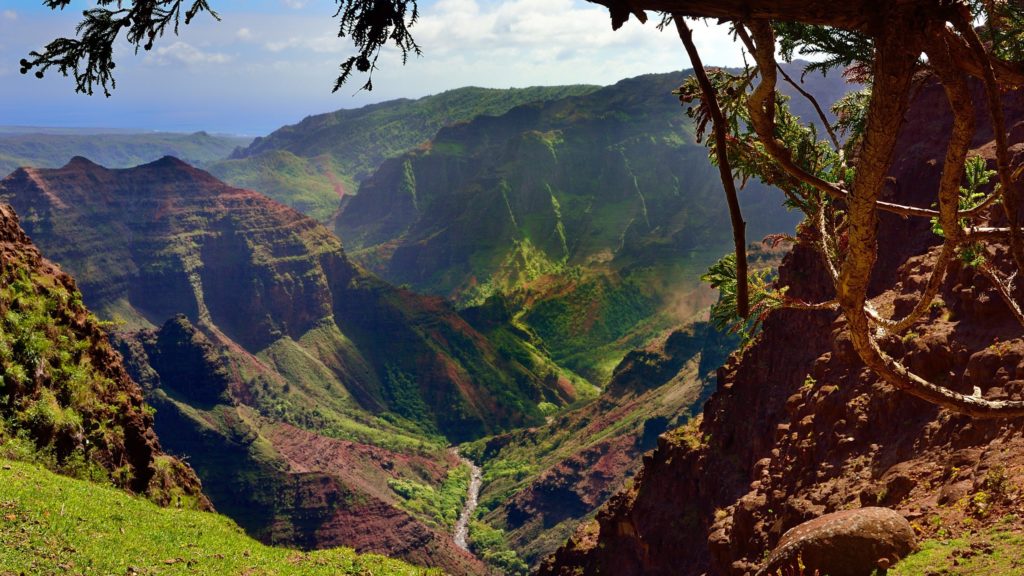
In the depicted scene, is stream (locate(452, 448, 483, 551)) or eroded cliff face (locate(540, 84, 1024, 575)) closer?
eroded cliff face (locate(540, 84, 1024, 575))

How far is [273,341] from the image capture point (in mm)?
181000

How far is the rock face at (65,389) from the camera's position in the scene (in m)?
27.2

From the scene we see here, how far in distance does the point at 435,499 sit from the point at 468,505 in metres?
6.39

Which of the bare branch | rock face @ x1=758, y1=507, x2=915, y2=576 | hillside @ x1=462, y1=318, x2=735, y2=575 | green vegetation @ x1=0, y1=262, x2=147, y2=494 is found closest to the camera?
the bare branch

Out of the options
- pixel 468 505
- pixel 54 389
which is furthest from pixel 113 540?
pixel 468 505

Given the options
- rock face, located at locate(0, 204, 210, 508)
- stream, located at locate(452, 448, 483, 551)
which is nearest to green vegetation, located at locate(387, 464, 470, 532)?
stream, located at locate(452, 448, 483, 551)

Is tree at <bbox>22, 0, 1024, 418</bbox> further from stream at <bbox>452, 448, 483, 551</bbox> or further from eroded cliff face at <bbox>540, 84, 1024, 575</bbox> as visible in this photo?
stream at <bbox>452, 448, 483, 551</bbox>

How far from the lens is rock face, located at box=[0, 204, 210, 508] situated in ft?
89.4

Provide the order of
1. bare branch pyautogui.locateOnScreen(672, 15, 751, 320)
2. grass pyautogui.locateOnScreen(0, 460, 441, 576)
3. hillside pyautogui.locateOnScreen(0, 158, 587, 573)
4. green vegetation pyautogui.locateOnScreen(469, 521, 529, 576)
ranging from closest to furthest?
bare branch pyautogui.locateOnScreen(672, 15, 751, 320), grass pyautogui.locateOnScreen(0, 460, 441, 576), green vegetation pyautogui.locateOnScreen(469, 521, 529, 576), hillside pyautogui.locateOnScreen(0, 158, 587, 573)

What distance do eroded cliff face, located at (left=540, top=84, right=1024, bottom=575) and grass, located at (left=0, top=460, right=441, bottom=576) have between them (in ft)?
48.6

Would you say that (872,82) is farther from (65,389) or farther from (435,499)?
(435,499)

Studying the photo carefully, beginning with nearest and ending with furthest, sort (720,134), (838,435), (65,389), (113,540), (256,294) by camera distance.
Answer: (720,134), (113,540), (838,435), (65,389), (256,294)

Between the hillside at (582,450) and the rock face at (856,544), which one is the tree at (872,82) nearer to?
the rock face at (856,544)

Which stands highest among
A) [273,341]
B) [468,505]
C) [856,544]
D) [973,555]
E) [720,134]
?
[720,134]
